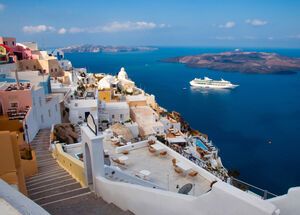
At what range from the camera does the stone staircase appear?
5320mm

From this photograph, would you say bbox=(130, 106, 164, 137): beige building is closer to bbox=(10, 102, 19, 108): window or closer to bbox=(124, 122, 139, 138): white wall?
bbox=(124, 122, 139, 138): white wall

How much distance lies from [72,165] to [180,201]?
4563 millimetres

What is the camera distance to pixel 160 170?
10781 mm

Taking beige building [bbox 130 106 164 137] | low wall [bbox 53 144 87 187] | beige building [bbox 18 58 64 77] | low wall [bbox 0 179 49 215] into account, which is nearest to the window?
low wall [bbox 53 144 87 187]

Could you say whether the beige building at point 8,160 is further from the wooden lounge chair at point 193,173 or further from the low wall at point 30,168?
the wooden lounge chair at point 193,173

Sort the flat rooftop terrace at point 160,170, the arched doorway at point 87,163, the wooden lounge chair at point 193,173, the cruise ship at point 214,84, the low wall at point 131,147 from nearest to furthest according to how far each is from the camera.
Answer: the arched doorway at point 87,163, the flat rooftop terrace at point 160,170, the wooden lounge chair at point 193,173, the low wall at point 131,147, the cruise ship at point 214,84

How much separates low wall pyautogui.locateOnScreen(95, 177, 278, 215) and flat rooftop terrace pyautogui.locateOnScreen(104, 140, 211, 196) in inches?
152

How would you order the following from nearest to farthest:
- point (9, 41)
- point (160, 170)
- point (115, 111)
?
point (160, 170), point (115, 111), point (9, 41)

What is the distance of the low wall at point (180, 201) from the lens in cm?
330

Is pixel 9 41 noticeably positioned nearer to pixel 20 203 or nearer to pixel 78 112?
pixel 78 112

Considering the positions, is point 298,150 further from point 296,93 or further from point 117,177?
point 296,93

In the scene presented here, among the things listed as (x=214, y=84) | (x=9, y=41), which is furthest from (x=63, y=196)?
(x=214, y=84)

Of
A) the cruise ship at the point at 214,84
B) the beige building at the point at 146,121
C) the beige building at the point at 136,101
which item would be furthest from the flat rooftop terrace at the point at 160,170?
the cruise ship at the point at 214,84

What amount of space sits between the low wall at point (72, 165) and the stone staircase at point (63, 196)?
122 millimetres
